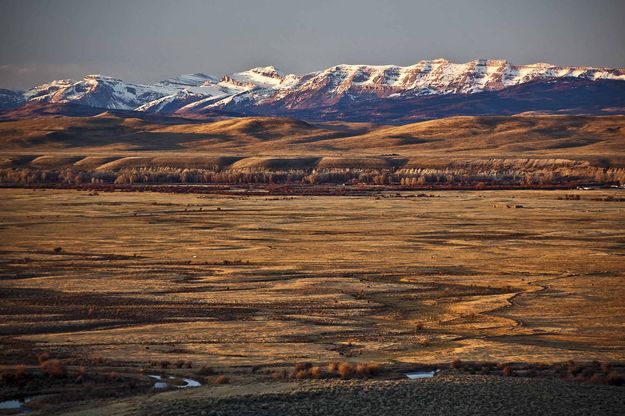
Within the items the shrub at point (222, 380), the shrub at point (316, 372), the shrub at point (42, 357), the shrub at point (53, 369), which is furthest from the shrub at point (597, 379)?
the shrub at point (42, 357)

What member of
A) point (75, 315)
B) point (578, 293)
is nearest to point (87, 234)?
point (75, 315)

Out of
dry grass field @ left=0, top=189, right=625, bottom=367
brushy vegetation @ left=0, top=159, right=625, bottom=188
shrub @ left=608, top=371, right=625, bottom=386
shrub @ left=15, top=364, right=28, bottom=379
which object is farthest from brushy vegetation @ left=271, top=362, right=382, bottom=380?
brushy vegetation @ left=0, top=159, right=625, bottom=188

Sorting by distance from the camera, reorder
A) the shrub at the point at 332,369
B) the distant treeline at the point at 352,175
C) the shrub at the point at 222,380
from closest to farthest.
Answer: the shrub at the point at 222,380 → the shrub at the point at 332,369 → the distant treeline at the point at 352,175

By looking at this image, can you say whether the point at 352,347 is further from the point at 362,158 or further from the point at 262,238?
the point at 362,158

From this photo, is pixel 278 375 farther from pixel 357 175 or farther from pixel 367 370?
pixel 357 175

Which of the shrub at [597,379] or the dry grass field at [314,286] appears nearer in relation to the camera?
the shrub at [597,379]

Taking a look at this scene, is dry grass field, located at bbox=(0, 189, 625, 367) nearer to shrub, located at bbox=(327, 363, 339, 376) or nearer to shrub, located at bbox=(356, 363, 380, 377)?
shrub, located at bbox=(327, 363, 339, 376)

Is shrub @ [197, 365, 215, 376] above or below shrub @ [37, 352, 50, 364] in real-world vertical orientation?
below

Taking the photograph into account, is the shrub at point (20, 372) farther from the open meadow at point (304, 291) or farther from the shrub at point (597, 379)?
the shrub at point (597, 379)

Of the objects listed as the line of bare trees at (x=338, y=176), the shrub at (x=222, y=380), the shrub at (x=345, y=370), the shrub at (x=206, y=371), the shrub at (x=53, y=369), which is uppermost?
the shrub at (x=53, y=369)
